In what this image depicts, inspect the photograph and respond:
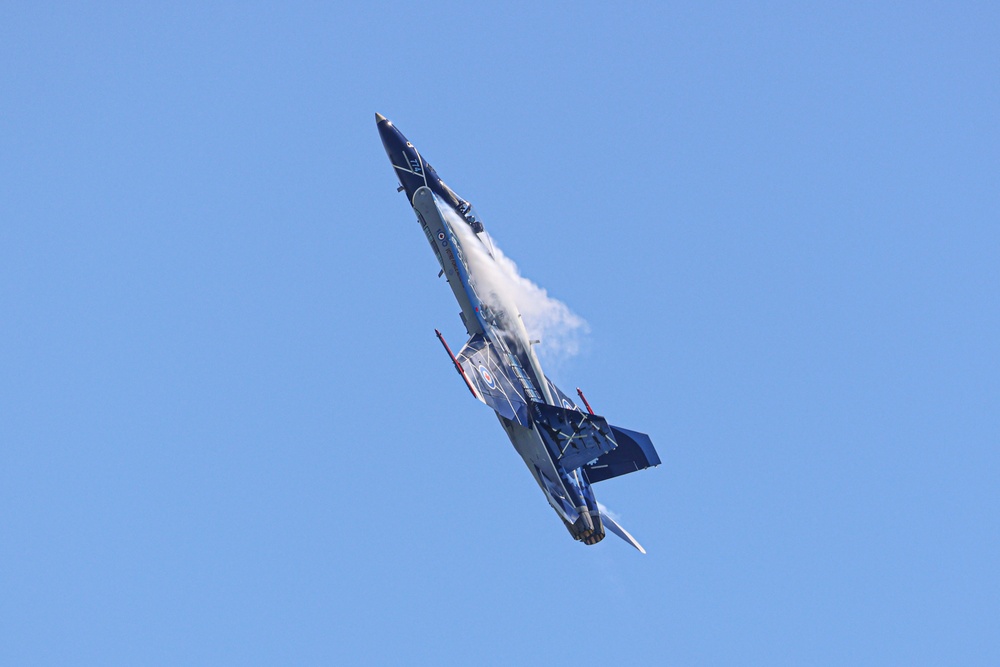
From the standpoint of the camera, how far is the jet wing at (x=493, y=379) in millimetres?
33812

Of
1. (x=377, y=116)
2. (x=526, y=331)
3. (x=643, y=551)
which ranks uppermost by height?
(x=377, y=116)

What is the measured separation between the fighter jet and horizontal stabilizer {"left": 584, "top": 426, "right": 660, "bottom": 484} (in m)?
0.03

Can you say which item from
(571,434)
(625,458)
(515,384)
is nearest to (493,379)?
(515,384)

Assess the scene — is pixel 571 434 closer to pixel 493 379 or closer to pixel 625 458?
pixel 625 458

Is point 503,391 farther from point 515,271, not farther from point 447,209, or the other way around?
point 447,209

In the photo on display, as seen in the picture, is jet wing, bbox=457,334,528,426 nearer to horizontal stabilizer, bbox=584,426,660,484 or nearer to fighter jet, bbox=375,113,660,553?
fighter jet, bbox=375,113,660,553

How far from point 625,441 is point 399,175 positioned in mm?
12381

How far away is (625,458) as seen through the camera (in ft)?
121

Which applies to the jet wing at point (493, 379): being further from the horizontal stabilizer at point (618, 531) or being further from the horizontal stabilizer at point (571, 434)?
the horizontal stabilizer at point (618, 531)

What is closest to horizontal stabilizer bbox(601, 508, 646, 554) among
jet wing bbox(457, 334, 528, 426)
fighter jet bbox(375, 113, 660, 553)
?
fighter jet bbox(375, 113, 660, 553)

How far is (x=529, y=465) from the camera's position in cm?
3550

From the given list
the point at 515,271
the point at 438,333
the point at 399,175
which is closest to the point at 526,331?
the point at 515,271

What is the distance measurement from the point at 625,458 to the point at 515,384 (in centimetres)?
479

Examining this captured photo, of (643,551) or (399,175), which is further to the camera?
(399,175)
